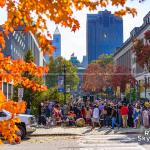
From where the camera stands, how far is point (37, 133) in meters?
25.9

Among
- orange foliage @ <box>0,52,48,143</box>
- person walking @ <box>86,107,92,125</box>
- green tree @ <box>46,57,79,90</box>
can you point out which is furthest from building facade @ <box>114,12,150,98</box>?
orange foliage @ <box>0,52,48,143</box>

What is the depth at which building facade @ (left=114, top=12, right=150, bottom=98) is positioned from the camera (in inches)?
3329

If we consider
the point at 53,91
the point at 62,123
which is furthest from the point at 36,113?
the point at 53,91

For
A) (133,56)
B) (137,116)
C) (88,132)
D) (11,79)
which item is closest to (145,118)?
(137,116)

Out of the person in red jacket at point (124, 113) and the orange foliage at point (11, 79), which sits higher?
the orange foliage at point (11, 79)

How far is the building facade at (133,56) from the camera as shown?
84562mm

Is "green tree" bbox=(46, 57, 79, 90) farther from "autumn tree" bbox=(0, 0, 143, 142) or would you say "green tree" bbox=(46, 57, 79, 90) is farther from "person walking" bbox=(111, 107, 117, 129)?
"autumn tree" bbox=(0, 0, 143, 142)

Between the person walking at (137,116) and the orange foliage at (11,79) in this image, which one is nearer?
the orange foliage at (11,79)

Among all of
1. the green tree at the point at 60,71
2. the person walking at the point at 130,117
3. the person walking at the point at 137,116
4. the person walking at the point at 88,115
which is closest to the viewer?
the person walking at the point at 137,116

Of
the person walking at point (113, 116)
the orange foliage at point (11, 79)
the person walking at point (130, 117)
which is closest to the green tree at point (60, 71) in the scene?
the person walking at point (130, 117)

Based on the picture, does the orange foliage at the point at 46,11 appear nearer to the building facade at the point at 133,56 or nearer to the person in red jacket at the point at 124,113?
the person in red jacket at the point at 124,113

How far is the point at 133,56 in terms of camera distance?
97.9 meters

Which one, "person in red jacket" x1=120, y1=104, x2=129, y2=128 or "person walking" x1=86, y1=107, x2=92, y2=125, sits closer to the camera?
"person in red jacket" x1=120, y1=104, x2=129, y2=128

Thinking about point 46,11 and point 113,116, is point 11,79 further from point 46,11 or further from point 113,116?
point 113,116
